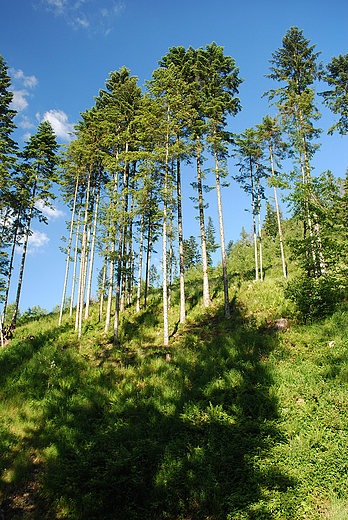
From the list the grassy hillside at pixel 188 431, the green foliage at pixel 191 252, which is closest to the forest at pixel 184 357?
the grassy hillside at pixel 188 431

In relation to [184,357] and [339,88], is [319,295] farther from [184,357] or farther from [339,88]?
[339,88]

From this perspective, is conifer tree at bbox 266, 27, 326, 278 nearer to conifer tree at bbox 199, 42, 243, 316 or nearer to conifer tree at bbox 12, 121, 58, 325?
conifer tree at bbox 199, 42, 243, 316

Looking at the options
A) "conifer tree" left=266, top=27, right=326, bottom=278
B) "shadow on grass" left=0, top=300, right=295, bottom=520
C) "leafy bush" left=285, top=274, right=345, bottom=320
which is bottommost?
"shadow on grass" left=0, top=300, right=295, bottom=520

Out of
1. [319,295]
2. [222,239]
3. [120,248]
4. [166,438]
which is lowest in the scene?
[166,438]

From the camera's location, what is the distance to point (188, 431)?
7.09 meters

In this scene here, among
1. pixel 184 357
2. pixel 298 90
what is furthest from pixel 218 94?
pixel 184 357

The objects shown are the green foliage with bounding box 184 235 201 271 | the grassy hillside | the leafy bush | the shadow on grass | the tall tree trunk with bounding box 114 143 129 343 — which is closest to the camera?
the grassy hillside

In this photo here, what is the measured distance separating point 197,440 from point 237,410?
139cm

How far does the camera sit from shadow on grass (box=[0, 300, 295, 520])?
5207 mm

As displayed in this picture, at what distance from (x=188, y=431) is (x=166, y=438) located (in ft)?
2.04

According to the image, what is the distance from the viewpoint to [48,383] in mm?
10430

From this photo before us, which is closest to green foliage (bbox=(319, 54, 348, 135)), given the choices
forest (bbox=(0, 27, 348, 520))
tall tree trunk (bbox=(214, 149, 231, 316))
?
forest (bbox=(0, 27, 348, 520))

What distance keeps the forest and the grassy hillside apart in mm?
43

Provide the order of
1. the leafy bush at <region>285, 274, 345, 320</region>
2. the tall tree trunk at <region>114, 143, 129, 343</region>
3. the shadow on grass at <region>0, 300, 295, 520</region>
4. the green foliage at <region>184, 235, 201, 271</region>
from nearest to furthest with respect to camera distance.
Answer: the shadow on grass at <region>0, 300, 295, 520</region>, the leafy bush at <region>285, 274, 345, 320</region>, the tall tree trunk at <region>114, 143, 129, 343</region>, the green foliage at <region>184, 235, 201, 271</region>
